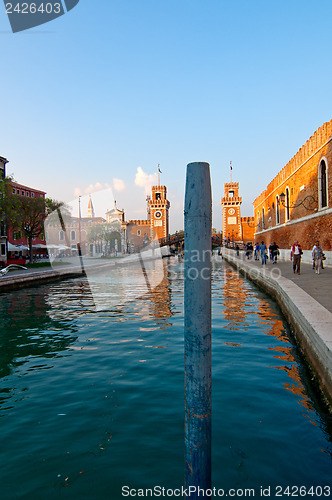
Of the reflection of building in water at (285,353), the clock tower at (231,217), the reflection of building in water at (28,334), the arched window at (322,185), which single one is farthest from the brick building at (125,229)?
the reflection of building in water at (285,353)

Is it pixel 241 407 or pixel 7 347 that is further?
pixel 7 347

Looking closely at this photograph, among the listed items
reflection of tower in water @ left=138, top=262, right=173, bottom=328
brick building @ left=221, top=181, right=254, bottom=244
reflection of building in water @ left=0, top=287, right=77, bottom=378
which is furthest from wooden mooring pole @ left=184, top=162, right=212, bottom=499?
brick building @ left=221, top=181, right=254, bottom=244

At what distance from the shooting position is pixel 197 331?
8.27ft

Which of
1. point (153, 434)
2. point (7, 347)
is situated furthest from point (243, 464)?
point (7, 347)

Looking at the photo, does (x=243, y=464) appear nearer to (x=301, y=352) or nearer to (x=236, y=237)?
(x=301, y=352)

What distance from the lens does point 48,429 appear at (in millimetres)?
4172

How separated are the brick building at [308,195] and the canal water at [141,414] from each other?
1348cm

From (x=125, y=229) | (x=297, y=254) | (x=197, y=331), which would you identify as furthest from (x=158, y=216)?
(x=197, y=331)

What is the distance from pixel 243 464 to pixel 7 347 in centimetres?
570

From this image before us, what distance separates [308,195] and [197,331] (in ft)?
76.2

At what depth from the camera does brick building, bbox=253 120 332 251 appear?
19844 mm

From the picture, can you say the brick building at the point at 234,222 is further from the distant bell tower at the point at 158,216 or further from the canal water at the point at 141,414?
the canal water at the point at 141,414

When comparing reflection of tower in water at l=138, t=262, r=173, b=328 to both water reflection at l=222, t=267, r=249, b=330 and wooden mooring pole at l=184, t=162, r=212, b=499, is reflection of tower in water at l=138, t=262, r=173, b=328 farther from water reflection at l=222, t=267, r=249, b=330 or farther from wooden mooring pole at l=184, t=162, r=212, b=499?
wooden mooring pole at l=184, t=162, r=212, b=499

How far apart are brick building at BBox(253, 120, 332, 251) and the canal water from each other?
531 inches
